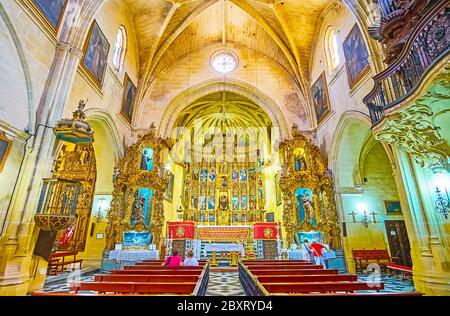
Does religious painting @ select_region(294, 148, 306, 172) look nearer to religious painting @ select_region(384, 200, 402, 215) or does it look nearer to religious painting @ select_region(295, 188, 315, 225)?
religious painting @ select_region(295, 188, 315, 225)

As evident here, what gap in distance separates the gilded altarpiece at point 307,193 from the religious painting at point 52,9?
10.6 m

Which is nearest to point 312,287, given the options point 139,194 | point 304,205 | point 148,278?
point 148,278

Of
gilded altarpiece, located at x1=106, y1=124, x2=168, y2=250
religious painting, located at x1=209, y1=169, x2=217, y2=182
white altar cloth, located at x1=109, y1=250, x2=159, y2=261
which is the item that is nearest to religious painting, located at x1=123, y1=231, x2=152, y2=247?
gilded altarpiece, located at x1=106, y1=124, x2=168, y2=250

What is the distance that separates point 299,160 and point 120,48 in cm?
1109

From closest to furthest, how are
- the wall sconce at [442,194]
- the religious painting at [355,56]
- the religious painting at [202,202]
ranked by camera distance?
the wall sconce at [442,194], the religious painting at [355,56], the religious painting at [202,202]

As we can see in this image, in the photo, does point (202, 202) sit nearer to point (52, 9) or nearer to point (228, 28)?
point (228, 28)

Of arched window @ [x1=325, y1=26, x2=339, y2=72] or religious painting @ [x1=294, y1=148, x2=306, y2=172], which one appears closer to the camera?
arched window @ [x1=325, y1=26, x2=339, y2=72]

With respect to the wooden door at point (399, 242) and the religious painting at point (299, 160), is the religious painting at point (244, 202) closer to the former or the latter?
the religious painting at point (299, 160)

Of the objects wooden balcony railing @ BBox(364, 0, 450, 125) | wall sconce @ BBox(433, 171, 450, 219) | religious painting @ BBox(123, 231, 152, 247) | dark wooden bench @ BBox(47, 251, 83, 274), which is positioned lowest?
dark wooden bench @ BBox(47, 251, 83, 274)

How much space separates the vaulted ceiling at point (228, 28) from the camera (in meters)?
12.6

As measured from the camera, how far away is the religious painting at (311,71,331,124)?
1197 centimetres

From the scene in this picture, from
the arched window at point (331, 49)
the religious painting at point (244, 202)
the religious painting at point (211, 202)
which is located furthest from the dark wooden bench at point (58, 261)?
the arched window at point (331, 49)

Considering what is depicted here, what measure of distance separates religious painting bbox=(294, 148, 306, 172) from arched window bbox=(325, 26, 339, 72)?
440 centimetres
